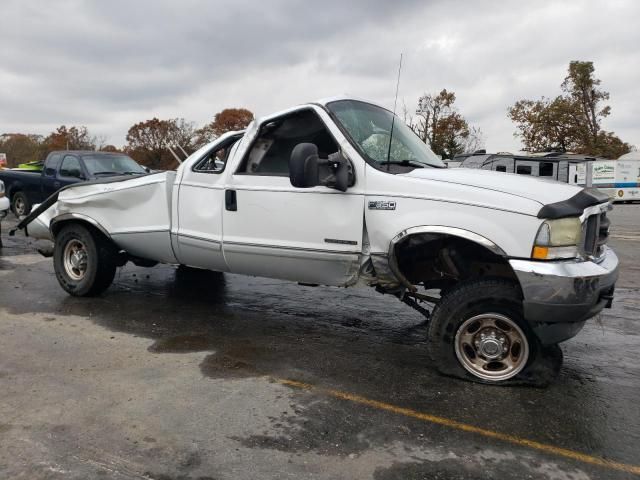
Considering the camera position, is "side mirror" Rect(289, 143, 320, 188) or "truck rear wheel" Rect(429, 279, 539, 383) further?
"side mirror" Rect(289, 143, 320, 188)

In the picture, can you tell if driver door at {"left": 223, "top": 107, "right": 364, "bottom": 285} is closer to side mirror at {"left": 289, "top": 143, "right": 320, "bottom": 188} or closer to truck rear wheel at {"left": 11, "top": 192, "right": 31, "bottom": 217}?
side mirror at {"left": 289, "top": 143, "right": 320, "bottom": 188}

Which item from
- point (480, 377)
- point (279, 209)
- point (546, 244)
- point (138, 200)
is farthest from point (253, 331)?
point (546, 244)

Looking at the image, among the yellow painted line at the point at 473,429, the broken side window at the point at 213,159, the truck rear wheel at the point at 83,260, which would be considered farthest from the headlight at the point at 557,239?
the truck rear wheel at the point at 83,260

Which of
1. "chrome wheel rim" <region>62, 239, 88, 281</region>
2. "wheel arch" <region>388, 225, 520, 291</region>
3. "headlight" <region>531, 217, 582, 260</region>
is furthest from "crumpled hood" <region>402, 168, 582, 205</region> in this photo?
"chrome wheel rim" <region>62, 239, 88, 281</region>

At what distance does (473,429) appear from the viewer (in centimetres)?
315

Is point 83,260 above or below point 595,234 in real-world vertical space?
below

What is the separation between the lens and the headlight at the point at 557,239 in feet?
11.1

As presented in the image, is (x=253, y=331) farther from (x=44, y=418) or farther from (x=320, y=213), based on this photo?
(x=44, y=418)

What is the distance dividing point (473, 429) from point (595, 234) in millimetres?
1663

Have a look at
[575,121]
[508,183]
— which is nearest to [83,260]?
[508,183]

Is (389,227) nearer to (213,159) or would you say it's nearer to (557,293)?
(557,293)

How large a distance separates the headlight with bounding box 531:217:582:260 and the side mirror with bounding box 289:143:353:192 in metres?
1.41

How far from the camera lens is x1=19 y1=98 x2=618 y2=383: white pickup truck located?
3.46 metres

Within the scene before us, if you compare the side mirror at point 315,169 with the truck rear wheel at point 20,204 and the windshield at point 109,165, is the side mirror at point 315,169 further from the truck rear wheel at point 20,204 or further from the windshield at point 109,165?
the truck rear wheel at point 20,204
